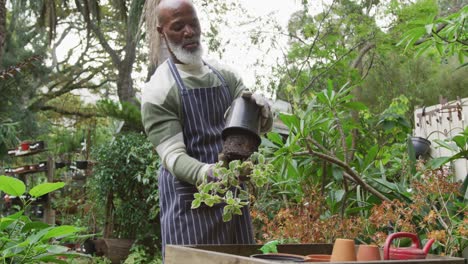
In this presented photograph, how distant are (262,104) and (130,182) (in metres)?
5.28

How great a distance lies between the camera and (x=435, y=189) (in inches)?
94.1

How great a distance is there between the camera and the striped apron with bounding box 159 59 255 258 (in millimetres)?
1888

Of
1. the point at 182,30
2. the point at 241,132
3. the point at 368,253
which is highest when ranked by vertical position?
the point at 182,30

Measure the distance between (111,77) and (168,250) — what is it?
58.5ft

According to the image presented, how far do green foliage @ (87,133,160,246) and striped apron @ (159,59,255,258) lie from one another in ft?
14.8

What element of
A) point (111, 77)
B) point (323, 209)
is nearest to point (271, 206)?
→ point (323, 209)

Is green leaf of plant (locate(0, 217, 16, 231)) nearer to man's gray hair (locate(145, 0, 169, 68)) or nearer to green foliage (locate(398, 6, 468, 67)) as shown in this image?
green foliage (locate(398, 6, 468, 67))

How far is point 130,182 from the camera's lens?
683 centimetres

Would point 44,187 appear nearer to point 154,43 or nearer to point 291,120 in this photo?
point 291,120

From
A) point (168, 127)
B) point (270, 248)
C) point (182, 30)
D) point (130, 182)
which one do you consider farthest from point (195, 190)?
point (130, 182)

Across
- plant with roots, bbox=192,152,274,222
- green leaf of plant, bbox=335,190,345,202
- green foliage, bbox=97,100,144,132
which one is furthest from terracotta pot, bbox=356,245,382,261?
green foliage, bbox=97,100,144,132

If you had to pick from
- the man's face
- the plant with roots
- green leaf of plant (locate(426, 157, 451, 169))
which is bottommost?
the plant with roots

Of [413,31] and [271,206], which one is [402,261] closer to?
[413,31]

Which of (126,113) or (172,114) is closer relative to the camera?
(172,114)
